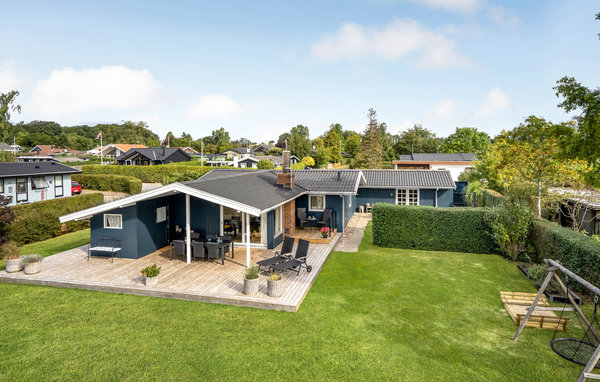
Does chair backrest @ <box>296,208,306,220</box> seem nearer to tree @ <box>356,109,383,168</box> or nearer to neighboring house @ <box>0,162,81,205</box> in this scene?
neighboring house @ <box>0,162,81,205</box>

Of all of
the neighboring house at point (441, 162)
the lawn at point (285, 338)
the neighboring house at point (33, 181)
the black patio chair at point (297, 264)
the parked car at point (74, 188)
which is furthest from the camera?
the neighboring house at point (441, 162)

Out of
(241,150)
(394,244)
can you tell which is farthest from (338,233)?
(241,150)

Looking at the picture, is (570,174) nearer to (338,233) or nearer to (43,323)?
(338,233)

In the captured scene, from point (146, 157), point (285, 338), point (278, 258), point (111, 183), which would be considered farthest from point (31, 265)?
point (146, 157)

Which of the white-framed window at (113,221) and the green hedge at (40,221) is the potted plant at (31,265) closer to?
the white-framed window at (113,221)

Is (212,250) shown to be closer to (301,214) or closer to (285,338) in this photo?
(285,338)

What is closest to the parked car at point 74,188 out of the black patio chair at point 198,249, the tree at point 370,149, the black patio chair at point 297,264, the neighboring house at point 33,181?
the neighboring house at point 33,181

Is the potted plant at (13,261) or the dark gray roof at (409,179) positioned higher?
the dark gray roof at (409,179)

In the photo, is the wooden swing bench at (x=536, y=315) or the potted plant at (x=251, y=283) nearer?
the wooden swing bench at (x=536, y=315)
